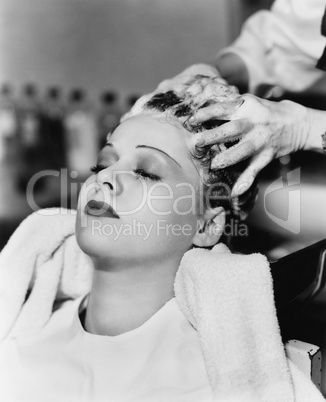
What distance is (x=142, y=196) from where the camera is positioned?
2.99ft

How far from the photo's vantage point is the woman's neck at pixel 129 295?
944 millimetres

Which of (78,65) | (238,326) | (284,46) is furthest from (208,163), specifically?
(78,65)

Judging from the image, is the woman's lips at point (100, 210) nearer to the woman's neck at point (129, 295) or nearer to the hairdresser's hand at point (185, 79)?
the woman's neck at point (129, 295)

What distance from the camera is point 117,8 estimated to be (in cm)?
271

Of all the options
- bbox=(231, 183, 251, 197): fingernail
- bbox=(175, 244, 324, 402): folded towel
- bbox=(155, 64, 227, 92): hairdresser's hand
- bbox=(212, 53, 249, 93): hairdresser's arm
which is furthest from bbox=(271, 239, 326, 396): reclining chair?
bbox=(212, 53, 249, 93): hairdresser's arm

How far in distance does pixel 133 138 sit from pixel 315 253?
17.5 inches

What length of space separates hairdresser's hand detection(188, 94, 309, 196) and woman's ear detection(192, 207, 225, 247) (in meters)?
0.07

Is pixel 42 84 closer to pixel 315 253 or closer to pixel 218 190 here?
pixel 218 190

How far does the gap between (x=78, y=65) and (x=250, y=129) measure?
82.2 inches

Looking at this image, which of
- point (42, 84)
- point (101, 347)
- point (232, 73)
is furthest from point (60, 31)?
point (101, 347)

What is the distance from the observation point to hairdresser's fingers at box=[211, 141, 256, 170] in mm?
928

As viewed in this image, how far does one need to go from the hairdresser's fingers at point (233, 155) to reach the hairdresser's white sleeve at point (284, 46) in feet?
1.93

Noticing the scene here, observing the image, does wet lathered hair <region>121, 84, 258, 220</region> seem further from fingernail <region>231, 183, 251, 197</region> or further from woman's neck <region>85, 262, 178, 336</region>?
woman's neck <region>85, 262, 178, 336</region>

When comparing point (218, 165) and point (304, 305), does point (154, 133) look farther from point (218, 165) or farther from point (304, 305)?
point (304, 305)
